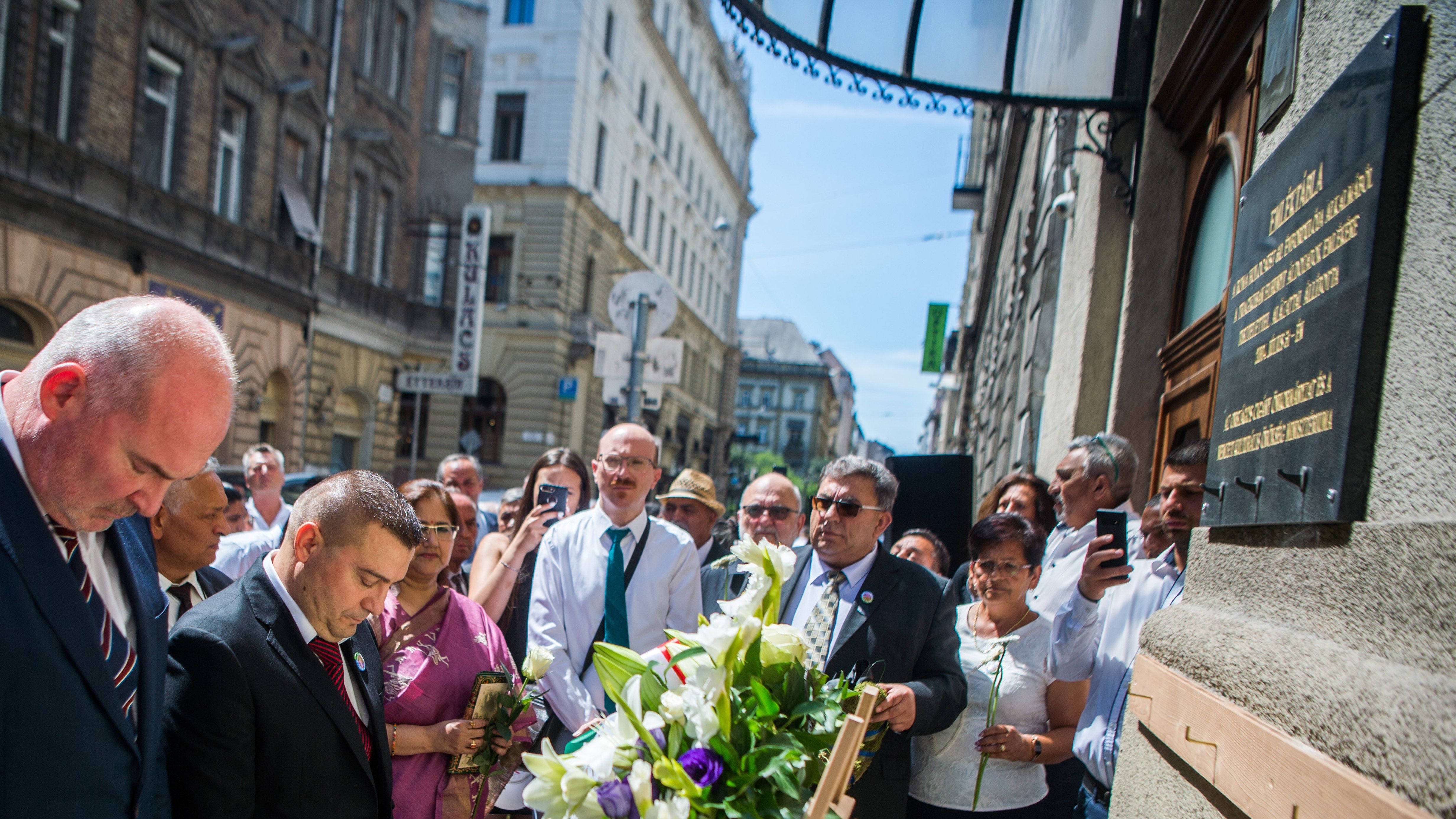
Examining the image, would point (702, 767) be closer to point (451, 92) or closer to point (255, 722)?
point (255, 722)

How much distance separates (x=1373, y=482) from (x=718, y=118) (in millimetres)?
45754

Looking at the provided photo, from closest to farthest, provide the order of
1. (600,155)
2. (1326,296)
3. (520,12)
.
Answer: (1326,296) < (520,12) < (600,155)

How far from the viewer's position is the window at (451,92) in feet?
80.5

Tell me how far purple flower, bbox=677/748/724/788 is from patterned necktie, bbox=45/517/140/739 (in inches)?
44.9

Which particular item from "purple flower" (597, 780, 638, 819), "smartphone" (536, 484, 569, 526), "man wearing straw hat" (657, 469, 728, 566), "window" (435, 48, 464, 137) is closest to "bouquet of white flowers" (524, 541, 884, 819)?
"purple flower" (597, 780, 638, 819)

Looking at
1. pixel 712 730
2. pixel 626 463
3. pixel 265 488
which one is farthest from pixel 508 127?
pixel 712 730

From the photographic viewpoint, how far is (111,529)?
1923 mm

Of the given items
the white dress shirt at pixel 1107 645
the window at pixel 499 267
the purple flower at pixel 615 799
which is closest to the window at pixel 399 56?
the window at pixel 499 267

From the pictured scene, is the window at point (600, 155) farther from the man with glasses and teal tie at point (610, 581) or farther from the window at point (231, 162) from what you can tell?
the man with glasses and teal tie at point (610, 581)

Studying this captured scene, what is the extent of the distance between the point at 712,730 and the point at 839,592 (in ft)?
5.88

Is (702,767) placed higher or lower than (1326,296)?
lower

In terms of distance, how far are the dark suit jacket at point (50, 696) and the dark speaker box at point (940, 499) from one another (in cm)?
507

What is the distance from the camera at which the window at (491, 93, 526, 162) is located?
91.3 ft

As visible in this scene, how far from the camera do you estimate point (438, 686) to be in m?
3.04
